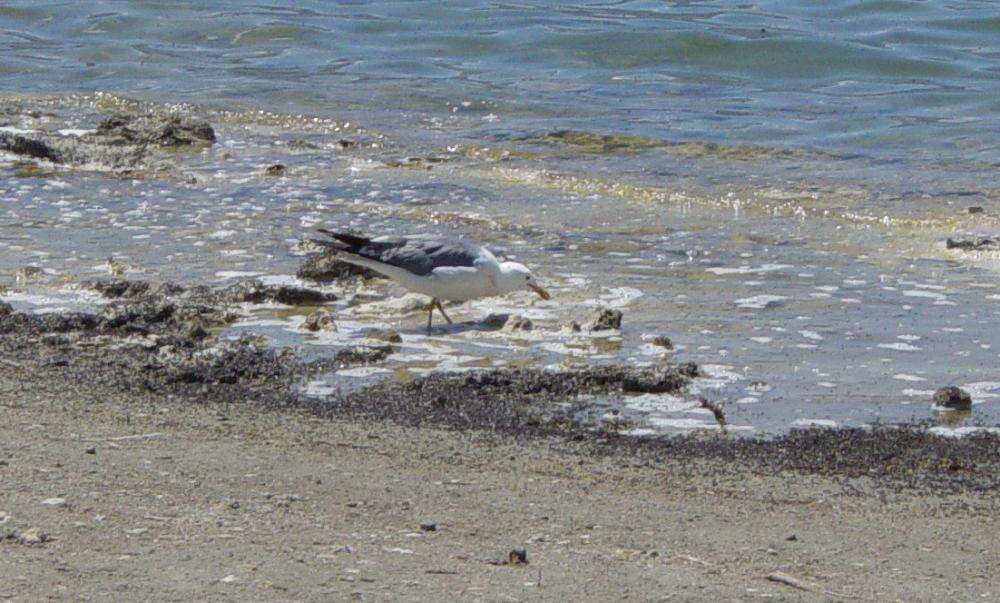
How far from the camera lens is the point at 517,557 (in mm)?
4340

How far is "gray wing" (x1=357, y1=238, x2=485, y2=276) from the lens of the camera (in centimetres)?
757

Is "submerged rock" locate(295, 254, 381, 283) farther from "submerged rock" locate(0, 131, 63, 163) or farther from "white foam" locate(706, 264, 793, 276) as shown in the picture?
"submerged rock" locate(0, 131, 63, 163)

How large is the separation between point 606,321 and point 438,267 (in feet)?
2.81

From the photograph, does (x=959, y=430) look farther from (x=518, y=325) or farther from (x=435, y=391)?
(x=518, y=325)

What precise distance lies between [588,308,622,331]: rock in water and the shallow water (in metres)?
0.08

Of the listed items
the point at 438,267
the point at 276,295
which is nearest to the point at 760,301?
the point at 438,267

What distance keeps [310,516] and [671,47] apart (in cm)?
1241

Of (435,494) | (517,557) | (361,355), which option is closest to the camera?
(517,557)

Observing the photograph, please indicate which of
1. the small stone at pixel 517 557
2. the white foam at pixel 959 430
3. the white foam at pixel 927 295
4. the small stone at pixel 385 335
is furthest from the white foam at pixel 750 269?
the small stone at pixel 517 557

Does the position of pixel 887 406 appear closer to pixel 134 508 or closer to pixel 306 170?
pixel 134 508

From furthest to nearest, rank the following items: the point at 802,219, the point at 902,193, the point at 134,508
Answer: the point at 902,193
the point at 802,219
the point at 134,508

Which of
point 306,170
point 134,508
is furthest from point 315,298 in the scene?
point 306,170

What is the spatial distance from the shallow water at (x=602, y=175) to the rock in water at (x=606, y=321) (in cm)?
8

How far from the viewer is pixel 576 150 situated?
40.8 feet
